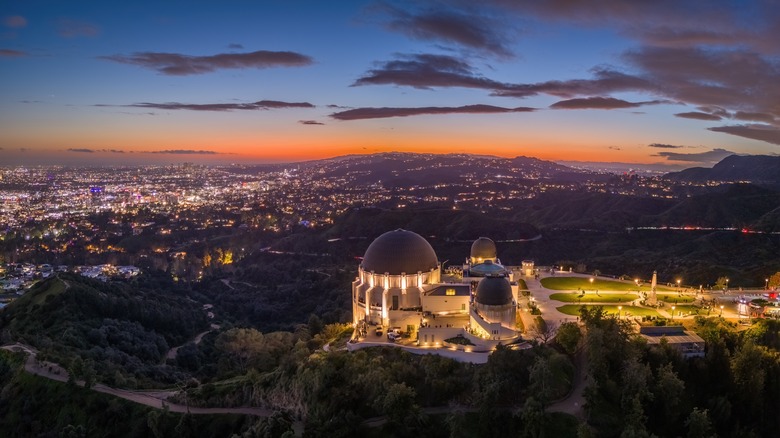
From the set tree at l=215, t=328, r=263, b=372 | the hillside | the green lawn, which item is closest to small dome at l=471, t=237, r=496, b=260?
the green lawn

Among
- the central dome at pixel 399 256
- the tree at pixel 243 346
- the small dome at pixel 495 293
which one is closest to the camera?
the small dome at pixel 495 293

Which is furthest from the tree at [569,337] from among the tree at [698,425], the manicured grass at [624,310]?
the tree at [698,425]

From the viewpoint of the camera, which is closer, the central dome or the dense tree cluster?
the dense tree cluster

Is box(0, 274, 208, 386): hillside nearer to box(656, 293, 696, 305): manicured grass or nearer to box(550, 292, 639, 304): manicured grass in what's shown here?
box(550, 292, 639, 304): manicured grass

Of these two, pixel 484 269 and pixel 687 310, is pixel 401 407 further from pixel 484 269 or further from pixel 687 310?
pixel 687 310

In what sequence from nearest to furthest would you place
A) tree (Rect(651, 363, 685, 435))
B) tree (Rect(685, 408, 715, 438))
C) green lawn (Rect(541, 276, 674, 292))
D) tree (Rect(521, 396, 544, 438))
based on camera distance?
1. tree (Rect(521, 396, 544, 438))
2. tree (Rect(685, 408, 715, 438))
3. tree (Rect(651, 363, 685, 435))
4. green lawn (Rect(541, 276, 674, 292))

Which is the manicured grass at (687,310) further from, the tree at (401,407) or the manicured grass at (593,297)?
the tree at (401,407)
